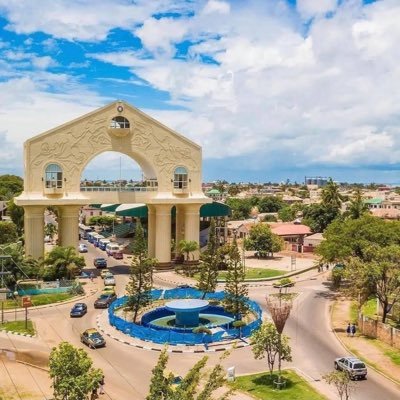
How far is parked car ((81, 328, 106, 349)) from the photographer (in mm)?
32562

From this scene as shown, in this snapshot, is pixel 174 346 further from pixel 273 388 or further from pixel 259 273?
pixel 259 273

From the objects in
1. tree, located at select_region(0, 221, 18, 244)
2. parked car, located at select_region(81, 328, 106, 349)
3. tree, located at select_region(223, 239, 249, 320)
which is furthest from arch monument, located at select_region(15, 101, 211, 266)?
parked car, located at select_region(81, 328, 106, 349)

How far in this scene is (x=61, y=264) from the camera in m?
50.2

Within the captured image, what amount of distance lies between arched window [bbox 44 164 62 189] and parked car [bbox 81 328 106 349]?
81.6 feet

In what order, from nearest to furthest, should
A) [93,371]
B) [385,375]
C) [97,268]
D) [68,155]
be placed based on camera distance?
1. [93,371]
2. [385,375]
3. [68,155]
4. [97,268]

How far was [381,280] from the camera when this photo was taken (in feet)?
117

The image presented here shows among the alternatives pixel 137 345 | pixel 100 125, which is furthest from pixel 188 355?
pixel 100 125

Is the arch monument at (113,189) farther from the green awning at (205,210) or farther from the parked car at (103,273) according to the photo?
the green awning at (205,210)

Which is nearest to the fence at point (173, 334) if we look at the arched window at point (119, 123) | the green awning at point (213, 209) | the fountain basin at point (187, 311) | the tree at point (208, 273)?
the fountain basin at point (187, 311)

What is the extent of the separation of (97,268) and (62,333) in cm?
2699

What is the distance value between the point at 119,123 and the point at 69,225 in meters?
12.9

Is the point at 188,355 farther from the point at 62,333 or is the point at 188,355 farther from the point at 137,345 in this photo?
the point at 62,333

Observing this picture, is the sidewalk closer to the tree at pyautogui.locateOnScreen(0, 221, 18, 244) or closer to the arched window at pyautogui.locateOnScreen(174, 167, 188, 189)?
the arched window at pyautogui.locateOnScreen(174, 167, 188, 189)

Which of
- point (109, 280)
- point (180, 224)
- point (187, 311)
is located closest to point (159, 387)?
point (187, 311)
